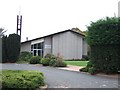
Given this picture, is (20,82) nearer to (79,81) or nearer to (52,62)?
(79,81)

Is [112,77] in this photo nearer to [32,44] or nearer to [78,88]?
[78,88]

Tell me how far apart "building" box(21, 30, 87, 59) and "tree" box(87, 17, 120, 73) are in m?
32.8

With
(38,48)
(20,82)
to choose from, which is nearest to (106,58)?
(20,82)

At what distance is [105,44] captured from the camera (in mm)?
22344

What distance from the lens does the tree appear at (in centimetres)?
2197

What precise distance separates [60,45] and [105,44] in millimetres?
33912

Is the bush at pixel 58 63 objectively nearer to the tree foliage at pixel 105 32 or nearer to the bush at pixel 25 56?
the tree foliage at pixel 105 32

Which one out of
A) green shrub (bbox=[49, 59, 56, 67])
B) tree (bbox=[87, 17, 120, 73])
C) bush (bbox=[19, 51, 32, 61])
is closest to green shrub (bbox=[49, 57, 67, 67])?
green shrub (bbox=[49, 59, 56, 67])

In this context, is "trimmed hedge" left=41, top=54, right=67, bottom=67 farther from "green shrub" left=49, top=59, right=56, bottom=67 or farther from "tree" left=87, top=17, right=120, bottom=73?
"tree" left=87, top=17, right=120, bottom=73

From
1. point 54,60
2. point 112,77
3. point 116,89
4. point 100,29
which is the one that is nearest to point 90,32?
point 100,29

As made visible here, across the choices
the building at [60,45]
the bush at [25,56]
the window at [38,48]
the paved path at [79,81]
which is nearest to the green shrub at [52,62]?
the paved path at [79,81]

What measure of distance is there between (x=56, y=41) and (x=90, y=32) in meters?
32.7

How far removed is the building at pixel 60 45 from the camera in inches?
2203

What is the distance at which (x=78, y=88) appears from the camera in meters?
14.9
